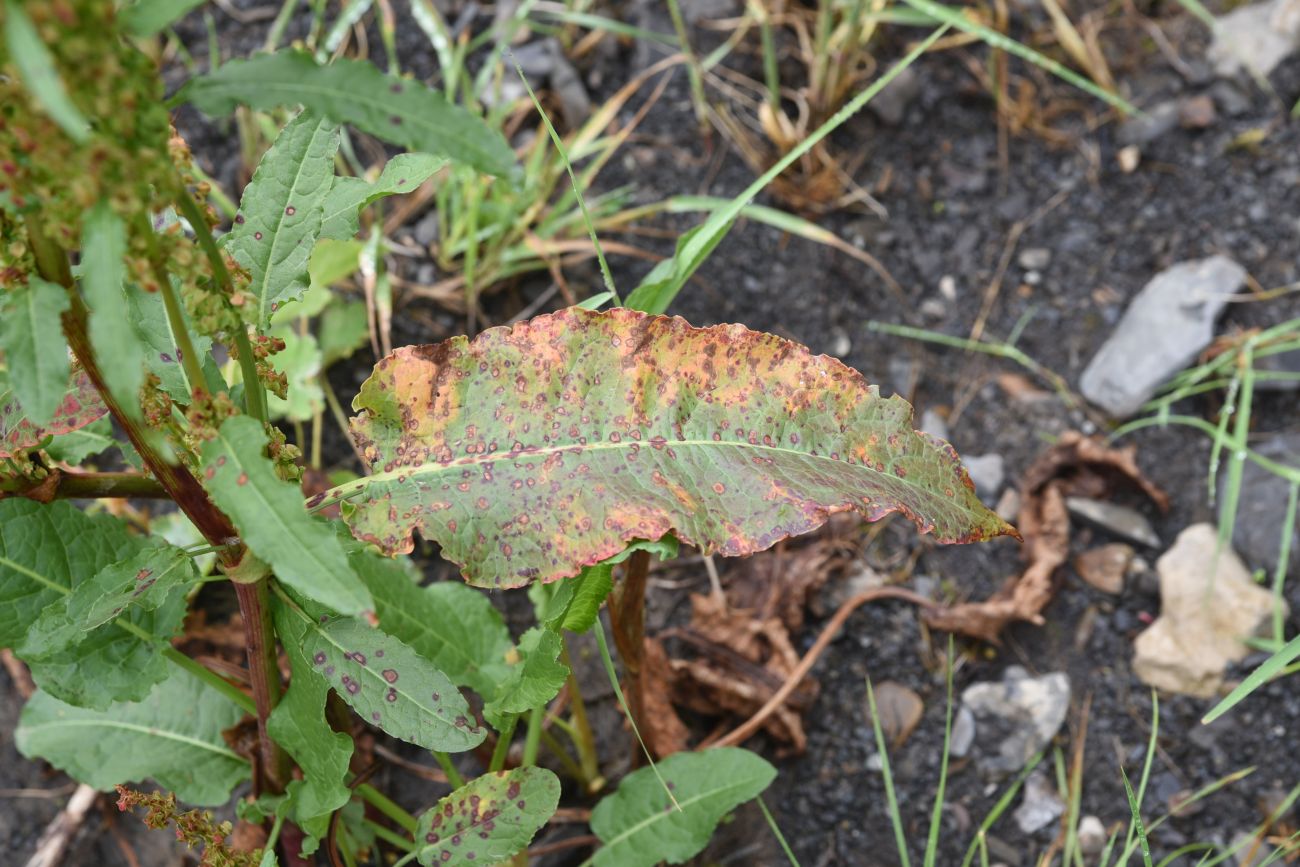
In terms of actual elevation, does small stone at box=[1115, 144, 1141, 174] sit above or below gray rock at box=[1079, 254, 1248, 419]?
above

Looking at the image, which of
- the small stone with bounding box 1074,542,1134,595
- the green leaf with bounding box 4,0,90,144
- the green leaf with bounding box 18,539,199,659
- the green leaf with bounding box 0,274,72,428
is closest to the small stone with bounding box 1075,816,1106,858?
the small stone with bounding box 1074,542,1134,595

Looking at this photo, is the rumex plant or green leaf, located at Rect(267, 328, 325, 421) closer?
the rumex plant

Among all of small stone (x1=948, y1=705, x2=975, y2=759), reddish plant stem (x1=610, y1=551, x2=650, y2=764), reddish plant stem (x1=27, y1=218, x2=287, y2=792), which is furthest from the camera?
small stone (x1=948, y1=705, x2=975, y2=759)

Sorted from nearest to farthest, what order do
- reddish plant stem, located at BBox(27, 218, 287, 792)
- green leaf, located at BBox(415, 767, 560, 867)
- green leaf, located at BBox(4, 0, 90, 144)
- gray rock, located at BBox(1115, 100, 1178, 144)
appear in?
green leaf, located at BBox(4, 0, 90, 144)
reddish plant stem, located at BBox(27, 218, 287, 792)
green leaf, located at BBox(415, 767, 560, 867)
gray rock, located at BBox(1115, 100, 1178, 144)

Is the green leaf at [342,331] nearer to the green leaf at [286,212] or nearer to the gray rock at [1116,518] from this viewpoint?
the green leaf at [286,212]

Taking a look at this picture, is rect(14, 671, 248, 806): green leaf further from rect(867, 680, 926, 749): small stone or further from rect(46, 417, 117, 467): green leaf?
rect(867, 680, 926, 749): small stone

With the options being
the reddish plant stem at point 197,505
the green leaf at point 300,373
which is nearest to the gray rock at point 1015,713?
the reddish plant stem at point 197,505

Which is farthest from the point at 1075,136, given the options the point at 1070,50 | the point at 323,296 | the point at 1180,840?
the point at 323,296

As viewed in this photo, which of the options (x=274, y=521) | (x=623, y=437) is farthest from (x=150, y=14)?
(x=623, y=437)
